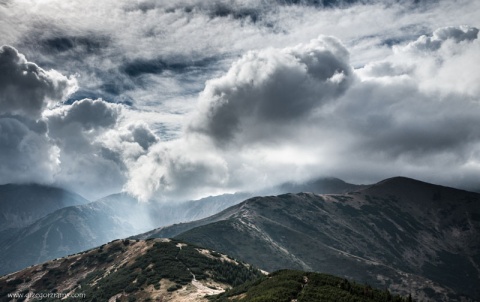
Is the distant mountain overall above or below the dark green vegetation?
above

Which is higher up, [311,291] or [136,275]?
[136,275]

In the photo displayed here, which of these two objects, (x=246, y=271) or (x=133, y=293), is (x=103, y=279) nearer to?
(x=133, y=293)

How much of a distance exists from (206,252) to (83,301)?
54.8 meters

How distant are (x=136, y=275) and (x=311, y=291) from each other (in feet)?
305

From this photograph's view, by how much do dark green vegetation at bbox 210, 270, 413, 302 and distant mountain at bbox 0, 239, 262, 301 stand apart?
81.7ft

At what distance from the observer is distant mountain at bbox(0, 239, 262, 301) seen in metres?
117

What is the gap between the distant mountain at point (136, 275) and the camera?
117m

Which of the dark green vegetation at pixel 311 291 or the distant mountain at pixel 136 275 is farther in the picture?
the distant mountain at pixel 136 275

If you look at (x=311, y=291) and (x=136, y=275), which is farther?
(x=136, y=275)

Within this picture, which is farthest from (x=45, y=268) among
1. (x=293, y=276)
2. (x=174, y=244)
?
(x=293, y=276)

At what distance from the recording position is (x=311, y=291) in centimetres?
6316

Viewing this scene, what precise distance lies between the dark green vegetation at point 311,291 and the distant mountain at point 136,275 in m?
24.9

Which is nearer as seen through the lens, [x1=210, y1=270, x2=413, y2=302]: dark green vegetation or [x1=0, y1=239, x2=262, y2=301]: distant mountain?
[x1=210, y1=270, x2=413, y2=302]: dark green vegetation

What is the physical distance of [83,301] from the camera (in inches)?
5207
